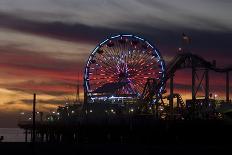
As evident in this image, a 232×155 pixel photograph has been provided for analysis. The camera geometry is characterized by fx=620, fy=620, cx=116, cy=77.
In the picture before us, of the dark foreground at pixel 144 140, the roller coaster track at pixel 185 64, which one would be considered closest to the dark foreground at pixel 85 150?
the dark foreground at pixel 144 140

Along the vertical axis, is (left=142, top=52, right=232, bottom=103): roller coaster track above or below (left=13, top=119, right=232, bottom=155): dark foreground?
above

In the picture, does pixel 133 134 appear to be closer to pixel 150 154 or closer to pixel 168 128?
pixel 168 128

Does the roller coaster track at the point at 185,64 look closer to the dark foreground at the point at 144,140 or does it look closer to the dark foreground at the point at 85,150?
the dark foreground at the point at 144,140

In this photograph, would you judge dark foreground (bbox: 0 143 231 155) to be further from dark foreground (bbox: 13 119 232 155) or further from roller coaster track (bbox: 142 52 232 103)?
roller coaster track (bbox: 142 52 232 103)

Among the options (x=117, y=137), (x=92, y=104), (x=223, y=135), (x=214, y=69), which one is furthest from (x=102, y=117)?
(x=223, y=135)

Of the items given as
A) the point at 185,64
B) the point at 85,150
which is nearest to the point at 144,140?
the point at 185,64

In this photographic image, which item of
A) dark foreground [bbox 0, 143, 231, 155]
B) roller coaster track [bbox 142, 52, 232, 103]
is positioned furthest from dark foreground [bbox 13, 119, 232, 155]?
roller coaster track [bbox 142, 52, 232, 103]

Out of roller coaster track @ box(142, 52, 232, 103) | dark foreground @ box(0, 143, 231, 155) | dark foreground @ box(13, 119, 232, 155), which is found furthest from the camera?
roller coaster track @ box(142, 52, 232, 103)

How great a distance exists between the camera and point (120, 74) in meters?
110

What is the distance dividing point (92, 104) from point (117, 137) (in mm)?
28589

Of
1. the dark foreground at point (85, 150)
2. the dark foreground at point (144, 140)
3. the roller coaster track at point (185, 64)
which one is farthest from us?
the roller coaster track at point (185, 64)

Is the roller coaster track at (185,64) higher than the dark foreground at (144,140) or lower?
higher

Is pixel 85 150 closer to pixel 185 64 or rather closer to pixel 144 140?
pixel 144 140

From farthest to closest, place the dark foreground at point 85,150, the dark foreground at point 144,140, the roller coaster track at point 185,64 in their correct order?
1. the roller coaster track at point 185,64
2. the dark foreground at point 144,140
3. the dark foreground at point 85,150
